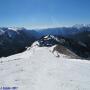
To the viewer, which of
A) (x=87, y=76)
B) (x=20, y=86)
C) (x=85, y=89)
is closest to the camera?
(x=85, y=89)

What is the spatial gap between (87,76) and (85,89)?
2.98m

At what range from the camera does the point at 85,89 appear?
355 inches

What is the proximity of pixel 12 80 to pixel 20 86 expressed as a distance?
1.46 metres

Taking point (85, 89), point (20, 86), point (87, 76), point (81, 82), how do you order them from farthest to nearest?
point (87, 76) → point (81, 82) → point (20, 86) → point (85, 89)

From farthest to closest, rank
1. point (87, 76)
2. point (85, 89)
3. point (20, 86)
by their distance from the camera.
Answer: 1. point (87, 76)
2. point (20, 86)
3. point (85, 89)

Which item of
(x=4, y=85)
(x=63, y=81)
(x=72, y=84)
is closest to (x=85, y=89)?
(x=72, y=84)

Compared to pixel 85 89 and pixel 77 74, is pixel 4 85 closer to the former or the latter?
pixel 85 89

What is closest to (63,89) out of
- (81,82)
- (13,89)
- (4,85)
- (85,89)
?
(85,89)

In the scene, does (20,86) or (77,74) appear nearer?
(20,86)

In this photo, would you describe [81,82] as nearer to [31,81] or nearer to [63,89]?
[63,89]

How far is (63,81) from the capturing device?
10.7 metres

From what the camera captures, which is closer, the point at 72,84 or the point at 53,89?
the point at 53,89

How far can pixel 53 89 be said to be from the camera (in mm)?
9211

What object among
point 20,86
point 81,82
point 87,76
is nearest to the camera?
point 20,86
